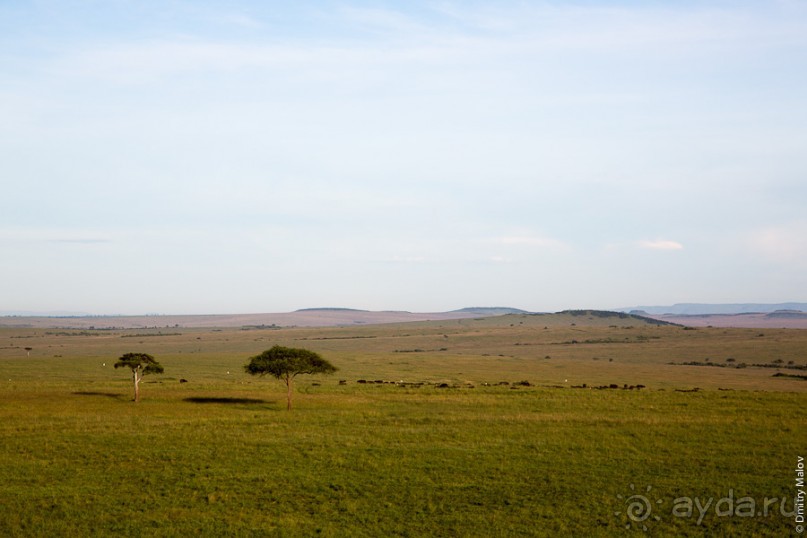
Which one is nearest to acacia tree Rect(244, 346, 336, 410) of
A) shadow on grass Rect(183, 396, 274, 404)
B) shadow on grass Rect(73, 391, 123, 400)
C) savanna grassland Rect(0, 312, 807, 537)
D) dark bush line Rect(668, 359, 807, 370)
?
shadow on grass Rect(183, 396, 274, 404)

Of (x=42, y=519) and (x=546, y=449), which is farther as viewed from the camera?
(x=546, y=449)

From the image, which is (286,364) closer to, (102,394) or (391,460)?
(102,394)

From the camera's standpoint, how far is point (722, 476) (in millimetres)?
28219

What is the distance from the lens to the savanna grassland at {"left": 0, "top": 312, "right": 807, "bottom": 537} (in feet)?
77.4

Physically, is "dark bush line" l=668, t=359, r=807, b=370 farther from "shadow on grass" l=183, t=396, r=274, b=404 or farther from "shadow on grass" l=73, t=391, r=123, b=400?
"shadow on grass" l=73, t=391, r=123, b=400

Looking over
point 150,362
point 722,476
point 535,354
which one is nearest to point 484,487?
point 722,476

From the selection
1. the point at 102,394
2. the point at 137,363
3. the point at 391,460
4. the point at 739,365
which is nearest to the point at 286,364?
the point at 137,363

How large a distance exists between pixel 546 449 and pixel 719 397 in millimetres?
23481

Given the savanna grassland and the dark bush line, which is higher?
the savanna grassland

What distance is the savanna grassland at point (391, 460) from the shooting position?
23.6m

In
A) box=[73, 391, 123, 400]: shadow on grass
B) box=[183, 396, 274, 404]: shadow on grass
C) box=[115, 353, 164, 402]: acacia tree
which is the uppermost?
box=[115, 353, 164, 402]: acacia tree

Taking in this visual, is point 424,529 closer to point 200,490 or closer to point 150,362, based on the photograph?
point 200,490

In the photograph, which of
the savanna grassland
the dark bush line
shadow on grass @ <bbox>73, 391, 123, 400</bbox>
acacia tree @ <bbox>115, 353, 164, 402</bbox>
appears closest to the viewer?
the savanna grassland

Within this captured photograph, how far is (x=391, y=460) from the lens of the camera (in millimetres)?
30844
